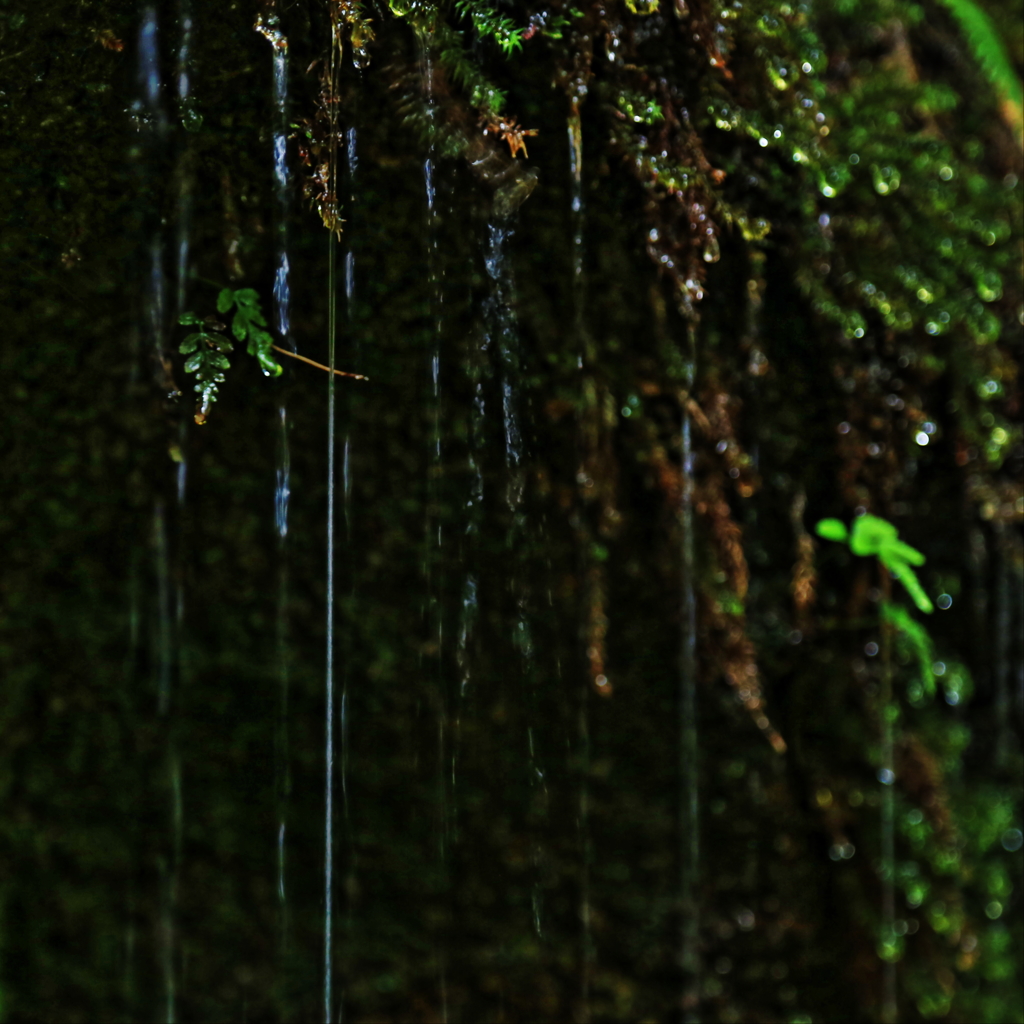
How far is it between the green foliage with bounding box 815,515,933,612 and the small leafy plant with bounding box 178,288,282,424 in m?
1.17

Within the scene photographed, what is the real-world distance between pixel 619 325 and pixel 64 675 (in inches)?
47.0

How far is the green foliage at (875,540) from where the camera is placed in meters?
1.65

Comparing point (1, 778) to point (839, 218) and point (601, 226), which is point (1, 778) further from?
point (839, 218)

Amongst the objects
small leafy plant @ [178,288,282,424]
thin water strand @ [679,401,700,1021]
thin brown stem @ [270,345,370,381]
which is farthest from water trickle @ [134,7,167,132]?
thin water strand @ [679,401,700,1021]

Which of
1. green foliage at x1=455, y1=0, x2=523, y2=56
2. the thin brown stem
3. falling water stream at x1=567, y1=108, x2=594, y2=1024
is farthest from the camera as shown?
falling water stream at x1=567, y1=108, x2=594, y2=1024

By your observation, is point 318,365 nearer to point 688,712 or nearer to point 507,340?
point 507,340

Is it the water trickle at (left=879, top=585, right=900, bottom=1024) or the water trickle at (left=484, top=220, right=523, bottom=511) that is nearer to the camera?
the water trickle at (left=484, top=220, right=523, bottom=511)

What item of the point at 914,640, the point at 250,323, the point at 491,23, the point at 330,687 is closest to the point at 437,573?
the point at 330,687

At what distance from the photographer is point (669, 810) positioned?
5.16 feet

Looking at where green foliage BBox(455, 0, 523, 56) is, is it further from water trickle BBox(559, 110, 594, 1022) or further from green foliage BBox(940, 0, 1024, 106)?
green foliage BBox(940, 0, 1024, 106)

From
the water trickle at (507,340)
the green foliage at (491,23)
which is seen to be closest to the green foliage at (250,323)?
the water trickle at (507,340)

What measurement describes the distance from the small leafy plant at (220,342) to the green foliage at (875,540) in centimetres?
117

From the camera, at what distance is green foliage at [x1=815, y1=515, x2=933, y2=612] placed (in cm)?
165

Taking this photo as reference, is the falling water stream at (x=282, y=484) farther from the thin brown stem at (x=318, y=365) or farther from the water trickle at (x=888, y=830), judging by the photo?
the water trickle at (x=888, y=830)
